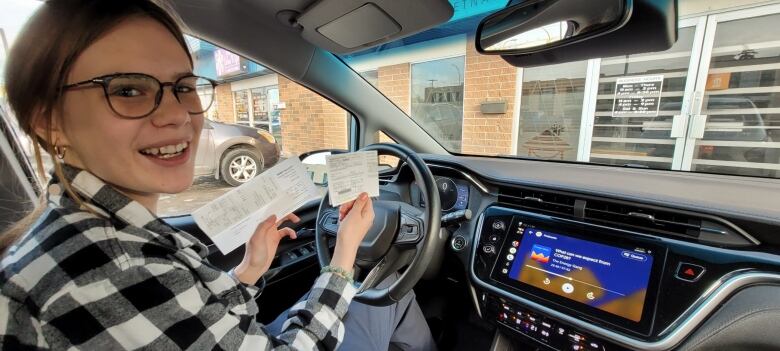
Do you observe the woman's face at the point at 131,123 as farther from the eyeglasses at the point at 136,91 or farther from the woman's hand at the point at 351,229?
the woman's hand at the point at 351,229

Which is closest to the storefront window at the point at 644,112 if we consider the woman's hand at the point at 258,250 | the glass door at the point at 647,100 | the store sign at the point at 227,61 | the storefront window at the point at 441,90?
the glass door at the point at 647,100

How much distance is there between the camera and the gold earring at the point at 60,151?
2.39ft

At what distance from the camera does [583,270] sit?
50.0 inches

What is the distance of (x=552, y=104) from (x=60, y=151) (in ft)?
11.1

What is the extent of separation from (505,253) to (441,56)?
2.42 metres

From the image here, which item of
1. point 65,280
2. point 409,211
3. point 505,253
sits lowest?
point 505,253

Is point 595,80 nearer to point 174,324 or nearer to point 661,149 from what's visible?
point 661,149

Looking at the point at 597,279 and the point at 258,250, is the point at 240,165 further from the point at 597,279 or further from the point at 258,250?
the point at 597,279

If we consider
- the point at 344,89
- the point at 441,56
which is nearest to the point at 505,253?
the point at 344,89

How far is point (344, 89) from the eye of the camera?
2164 millimetres

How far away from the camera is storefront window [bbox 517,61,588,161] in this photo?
9.29 feet

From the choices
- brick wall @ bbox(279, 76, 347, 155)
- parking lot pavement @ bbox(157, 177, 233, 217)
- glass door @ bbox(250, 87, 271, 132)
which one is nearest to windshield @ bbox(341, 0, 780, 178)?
brick wall @ bbox(279, 76, 347, 155)

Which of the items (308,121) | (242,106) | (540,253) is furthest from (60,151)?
(308,121)

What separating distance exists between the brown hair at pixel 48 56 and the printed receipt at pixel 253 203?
402mm
